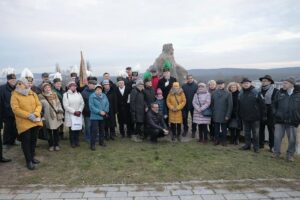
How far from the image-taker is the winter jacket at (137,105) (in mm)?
8391

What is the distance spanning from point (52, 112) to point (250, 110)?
512 cm

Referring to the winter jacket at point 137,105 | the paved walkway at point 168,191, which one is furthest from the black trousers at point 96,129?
the paved walkway at point 168,191

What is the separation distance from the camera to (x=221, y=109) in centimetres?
809

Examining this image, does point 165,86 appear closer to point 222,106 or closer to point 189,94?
point 189,94

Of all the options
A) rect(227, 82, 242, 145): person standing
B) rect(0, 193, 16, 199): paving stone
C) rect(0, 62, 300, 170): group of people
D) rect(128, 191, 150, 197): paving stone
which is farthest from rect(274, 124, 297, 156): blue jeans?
rect(0, 193, 16, 199): paving stone

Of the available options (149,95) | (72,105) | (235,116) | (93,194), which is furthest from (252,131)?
(72,105)

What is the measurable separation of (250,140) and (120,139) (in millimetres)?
3788

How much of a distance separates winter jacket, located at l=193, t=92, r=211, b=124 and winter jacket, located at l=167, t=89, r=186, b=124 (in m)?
0.38

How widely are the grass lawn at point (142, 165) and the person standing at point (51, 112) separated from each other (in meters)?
0.42

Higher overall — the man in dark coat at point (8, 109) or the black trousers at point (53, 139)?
the man in dark coat at point (8, 109)

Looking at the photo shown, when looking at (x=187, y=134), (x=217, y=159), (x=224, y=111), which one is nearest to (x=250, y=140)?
(x=224, y=111)

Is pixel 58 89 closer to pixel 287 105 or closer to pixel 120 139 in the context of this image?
pixel 120 139

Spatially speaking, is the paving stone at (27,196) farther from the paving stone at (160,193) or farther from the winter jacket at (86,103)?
the winter jacket at (86,103)

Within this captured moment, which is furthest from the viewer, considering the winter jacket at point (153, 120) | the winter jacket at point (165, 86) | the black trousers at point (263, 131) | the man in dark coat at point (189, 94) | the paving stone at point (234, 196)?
the winter jacket at point (165, 86)
